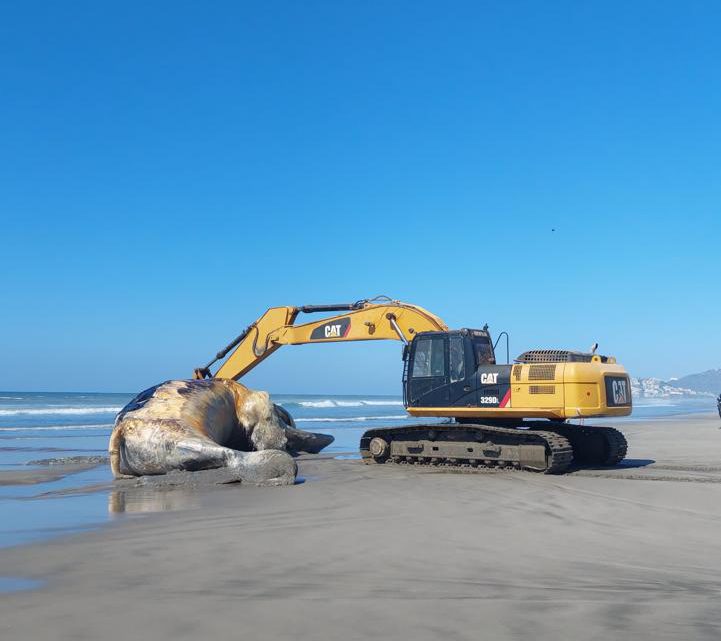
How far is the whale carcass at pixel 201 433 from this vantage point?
38.8ft

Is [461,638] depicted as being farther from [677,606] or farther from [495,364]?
[495,364]

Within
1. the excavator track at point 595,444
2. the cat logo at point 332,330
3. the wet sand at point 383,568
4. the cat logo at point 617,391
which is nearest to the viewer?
the wet sand at point 383,568

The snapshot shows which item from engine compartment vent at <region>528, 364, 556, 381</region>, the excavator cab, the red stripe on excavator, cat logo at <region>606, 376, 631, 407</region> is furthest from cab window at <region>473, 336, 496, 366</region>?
cat logo at <region>606, 376, 631, 407</region>

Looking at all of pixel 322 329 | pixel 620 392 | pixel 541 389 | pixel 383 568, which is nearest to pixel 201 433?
pixel 322 329

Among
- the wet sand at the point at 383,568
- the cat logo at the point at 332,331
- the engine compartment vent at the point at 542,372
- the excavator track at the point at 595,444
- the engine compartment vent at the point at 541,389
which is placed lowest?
the wet sand at the point at 383,568

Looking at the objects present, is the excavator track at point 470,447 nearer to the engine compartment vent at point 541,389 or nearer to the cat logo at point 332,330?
the engine compartment vent at point 541,389

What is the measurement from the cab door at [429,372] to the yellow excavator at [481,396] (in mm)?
20

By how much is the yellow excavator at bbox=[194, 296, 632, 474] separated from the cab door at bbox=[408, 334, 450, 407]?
0.02 m

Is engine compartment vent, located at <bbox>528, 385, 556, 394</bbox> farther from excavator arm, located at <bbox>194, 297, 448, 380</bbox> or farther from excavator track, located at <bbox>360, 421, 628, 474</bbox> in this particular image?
excavator arm, located at <bbox>194, 297, 448, 380</bbox>

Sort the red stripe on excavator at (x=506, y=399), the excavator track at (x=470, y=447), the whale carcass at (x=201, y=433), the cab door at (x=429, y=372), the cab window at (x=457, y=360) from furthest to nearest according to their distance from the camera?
the cab door at (x=429, y=372)
the cab window at (x=457, y=360)
the red stripe on excavator at (x=506, y=399)
the excavator track at (x=470, y=447)
the whale carcass at (x=201, y=433)

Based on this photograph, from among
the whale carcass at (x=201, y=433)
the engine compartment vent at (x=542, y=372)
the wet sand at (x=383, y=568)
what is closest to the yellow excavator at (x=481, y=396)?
the engine compartment vent at (x=542, y=372)

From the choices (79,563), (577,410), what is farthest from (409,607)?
(577,410)

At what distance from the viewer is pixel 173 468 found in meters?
12.6

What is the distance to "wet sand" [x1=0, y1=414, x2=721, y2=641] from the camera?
4.45m
